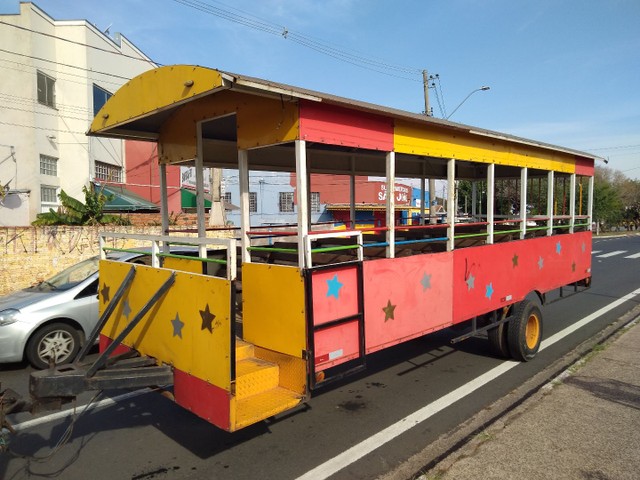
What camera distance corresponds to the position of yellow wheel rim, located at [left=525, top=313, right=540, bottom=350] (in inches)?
251

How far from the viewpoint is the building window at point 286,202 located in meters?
34.0

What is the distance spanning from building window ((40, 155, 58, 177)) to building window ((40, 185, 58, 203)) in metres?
0.60

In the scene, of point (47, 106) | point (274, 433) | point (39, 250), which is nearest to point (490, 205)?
point (274, 433)

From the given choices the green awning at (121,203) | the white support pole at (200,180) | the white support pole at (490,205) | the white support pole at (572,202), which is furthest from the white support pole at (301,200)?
the green awning at (121,203)

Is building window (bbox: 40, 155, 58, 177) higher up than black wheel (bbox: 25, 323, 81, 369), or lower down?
higher up

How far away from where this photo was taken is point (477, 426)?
430 centimetres

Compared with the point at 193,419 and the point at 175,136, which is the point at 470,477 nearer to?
the point at 193,419

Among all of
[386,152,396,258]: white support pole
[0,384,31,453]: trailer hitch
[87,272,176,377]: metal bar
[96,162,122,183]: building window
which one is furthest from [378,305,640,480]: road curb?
[96,162,122,183]: building window

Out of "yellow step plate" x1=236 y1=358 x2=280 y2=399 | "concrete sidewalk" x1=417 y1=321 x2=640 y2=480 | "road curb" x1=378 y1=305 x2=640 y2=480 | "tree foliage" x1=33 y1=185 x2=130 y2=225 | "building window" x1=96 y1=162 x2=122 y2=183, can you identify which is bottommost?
"road curb" x1=378 y1=305 x2=640 y2=480

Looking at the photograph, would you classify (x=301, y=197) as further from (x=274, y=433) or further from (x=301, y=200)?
(x=274, y=433)

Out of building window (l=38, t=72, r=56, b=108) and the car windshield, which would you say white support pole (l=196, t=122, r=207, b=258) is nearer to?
the car windshield

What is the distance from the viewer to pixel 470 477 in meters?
3.36

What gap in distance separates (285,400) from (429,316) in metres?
1.95

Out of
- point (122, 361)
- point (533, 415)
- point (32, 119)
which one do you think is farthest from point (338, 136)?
point (32, 119)
